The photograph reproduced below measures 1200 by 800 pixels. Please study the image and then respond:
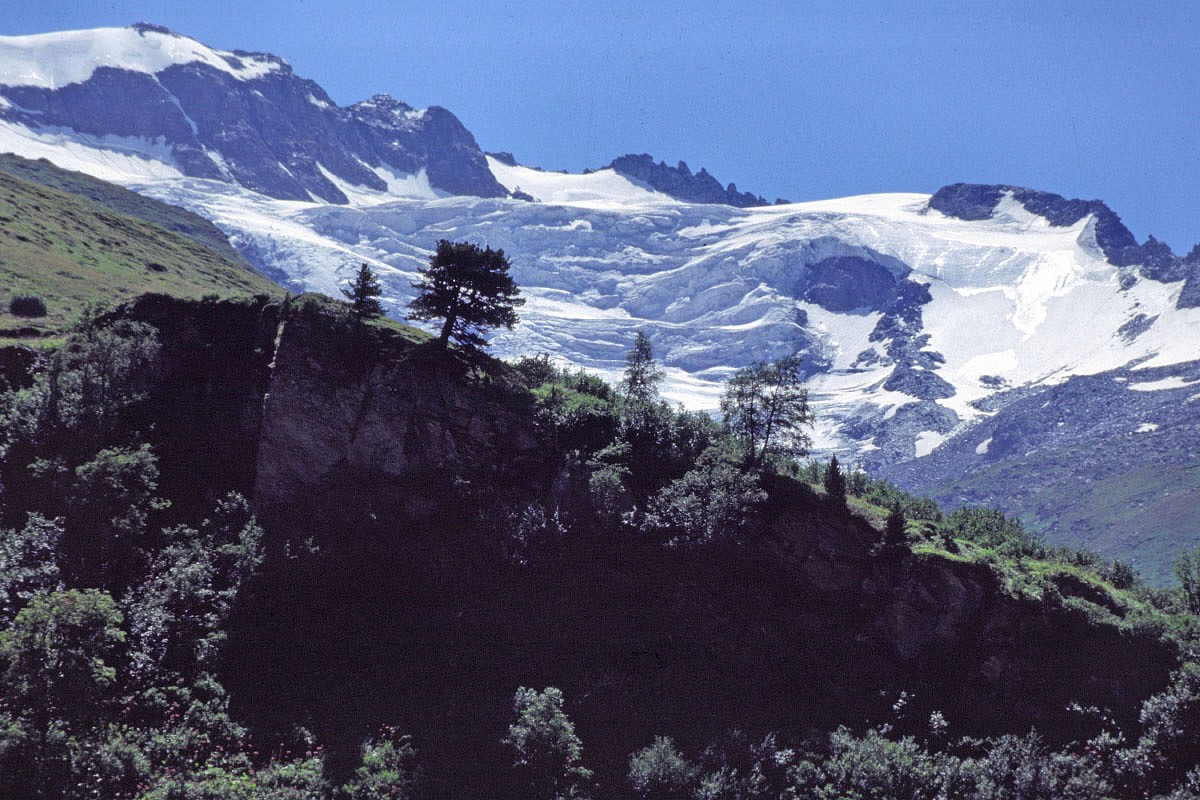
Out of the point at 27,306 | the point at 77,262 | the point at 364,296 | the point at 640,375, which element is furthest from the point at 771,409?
the point at 77,262

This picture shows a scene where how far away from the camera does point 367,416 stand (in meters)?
40.2

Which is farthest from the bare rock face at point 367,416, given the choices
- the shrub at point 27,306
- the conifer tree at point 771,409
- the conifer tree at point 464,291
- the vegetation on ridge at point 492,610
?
the shrub at point 27,306

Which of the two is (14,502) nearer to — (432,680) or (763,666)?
(432,680)

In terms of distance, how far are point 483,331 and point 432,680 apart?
20.2 metres

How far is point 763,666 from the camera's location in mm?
35688

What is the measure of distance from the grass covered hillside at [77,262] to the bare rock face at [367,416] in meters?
9.56

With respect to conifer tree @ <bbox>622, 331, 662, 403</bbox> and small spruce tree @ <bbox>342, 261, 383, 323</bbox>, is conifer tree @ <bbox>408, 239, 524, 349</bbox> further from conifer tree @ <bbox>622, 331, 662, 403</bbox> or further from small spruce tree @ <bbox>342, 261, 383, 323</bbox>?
conifer tree @ <bbox>622, 331, 662, 403</bbox>

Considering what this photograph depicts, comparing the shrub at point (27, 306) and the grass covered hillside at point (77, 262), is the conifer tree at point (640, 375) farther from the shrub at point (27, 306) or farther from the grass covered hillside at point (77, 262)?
the shrub at point (27, 306)

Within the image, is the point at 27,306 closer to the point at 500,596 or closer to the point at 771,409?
the point at 500,596

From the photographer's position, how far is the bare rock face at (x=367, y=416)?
128ft

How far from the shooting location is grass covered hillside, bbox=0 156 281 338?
49469mm

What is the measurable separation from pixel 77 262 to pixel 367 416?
51.5m

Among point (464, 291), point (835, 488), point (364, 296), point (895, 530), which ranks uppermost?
point (464, 291)

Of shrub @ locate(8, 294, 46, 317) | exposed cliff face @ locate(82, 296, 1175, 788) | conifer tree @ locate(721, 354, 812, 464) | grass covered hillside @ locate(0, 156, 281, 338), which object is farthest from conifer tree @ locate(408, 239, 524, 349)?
shrub @ locate(8, 294, 46, 317)
